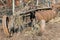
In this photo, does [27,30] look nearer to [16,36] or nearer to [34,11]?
[16,36]

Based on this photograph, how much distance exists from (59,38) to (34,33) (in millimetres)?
1089

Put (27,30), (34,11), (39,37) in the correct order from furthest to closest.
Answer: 1. (34,11)
2. (27,30)
3. (39,37)

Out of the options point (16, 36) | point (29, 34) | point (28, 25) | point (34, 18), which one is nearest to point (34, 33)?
point (29, 34)

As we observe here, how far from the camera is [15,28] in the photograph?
791cm

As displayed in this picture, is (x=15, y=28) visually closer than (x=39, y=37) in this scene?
No

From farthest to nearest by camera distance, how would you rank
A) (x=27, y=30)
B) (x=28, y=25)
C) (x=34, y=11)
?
(x=34, y=11), (x=28, y=25), (x=27, y=30)

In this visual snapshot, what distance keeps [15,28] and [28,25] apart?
97 centimetres

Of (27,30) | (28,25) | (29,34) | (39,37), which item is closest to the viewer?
(39,37)

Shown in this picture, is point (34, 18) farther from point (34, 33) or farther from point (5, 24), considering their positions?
point (5, 24)

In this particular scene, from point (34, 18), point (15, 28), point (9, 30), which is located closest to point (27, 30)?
point (15, 28)

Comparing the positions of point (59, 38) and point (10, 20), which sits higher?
point (10, 20)

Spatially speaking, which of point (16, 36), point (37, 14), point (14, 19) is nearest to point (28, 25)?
point (37, 14)

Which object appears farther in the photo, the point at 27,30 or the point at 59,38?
the point at 27,30

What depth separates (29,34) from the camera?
7.14m
